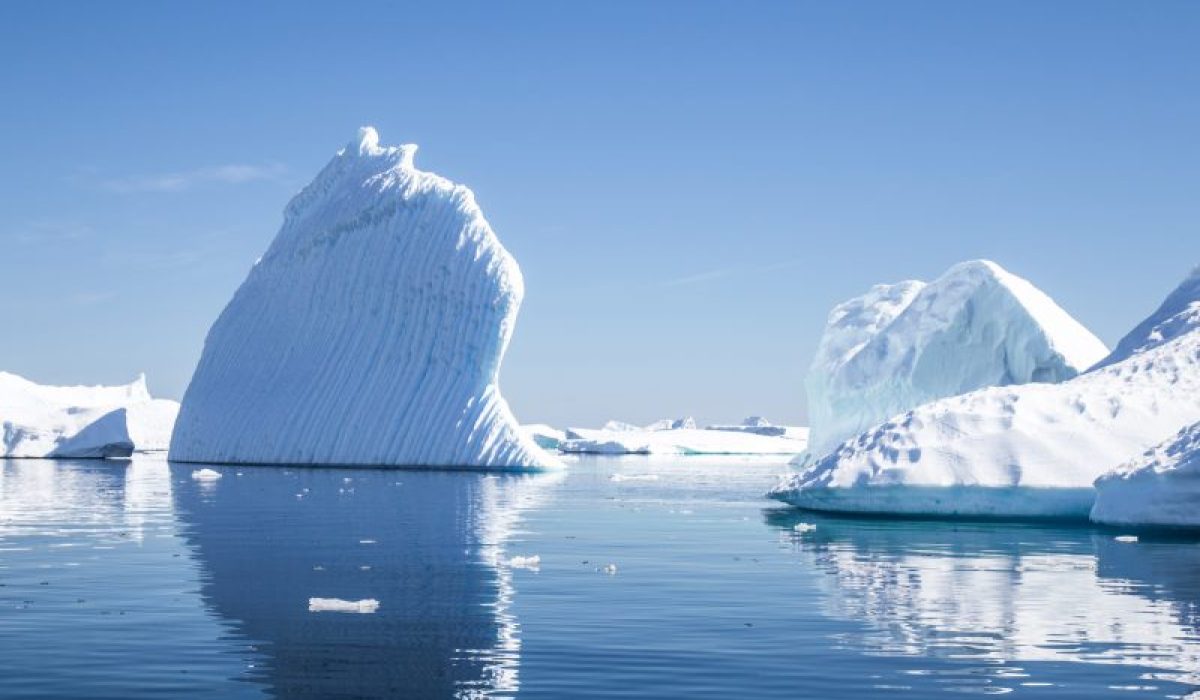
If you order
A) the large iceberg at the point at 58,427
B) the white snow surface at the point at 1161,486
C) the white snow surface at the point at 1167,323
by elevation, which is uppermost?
the white snow surface at the point at 1167,323

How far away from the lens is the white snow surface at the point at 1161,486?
18.1 metres

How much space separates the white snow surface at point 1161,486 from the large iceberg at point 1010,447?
118cm

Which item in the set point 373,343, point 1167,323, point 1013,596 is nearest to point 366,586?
point 1013,596

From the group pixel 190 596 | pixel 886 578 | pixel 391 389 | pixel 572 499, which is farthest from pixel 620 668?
pixel 391 389

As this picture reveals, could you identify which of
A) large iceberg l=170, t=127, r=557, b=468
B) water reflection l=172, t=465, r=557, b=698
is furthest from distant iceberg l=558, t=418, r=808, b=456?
water reflection l=172, t=465, r=557, b=698

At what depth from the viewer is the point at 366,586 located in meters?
12.5

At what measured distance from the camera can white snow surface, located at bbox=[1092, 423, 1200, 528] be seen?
59.4 ft

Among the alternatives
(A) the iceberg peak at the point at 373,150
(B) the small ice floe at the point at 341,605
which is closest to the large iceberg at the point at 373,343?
(A) the iceberg peak at the point at 373,150

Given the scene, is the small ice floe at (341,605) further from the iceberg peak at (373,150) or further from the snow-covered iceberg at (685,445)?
the snow-covered iceberg at (685,445)

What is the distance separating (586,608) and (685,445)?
84.0 meters

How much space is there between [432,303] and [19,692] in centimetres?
3822

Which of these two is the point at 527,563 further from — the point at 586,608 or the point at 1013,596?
the point at 1013,596

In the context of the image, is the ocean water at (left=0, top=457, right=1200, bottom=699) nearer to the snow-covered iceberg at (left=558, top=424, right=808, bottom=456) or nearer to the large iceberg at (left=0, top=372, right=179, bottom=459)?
the large iceberg at (left=0, top=372, right=179, bottom=459)

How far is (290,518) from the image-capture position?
21266 mm
